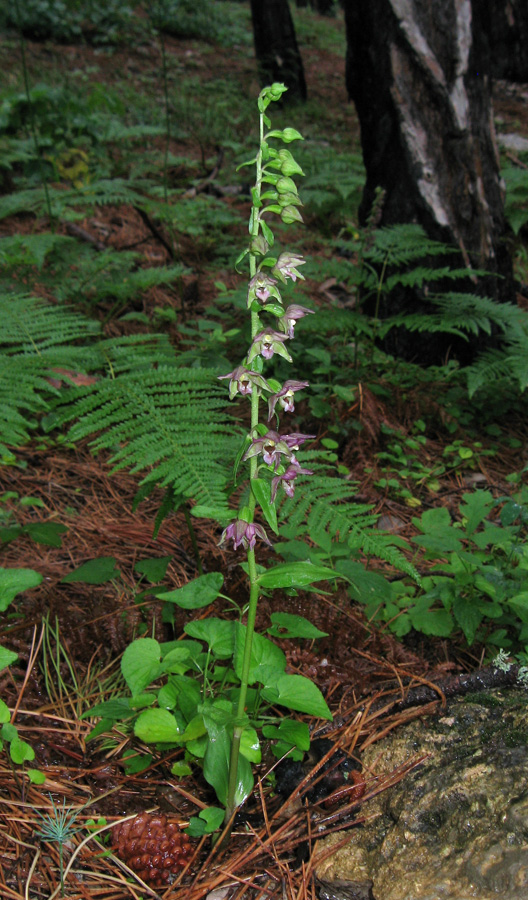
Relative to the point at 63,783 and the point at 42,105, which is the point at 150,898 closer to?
the point at 63,783

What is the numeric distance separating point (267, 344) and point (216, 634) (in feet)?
2.80

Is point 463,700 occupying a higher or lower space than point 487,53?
lower

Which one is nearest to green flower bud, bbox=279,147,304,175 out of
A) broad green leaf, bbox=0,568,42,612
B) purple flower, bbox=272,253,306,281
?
purple flower, bbox=272,253,306,281

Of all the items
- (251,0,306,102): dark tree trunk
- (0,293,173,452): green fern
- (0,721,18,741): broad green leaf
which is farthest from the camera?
(251,0,306,102): dark tree trunk

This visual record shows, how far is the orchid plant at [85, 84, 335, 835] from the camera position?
1.56 meters

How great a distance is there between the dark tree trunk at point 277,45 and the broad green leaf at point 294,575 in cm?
1151

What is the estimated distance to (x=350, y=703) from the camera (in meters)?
2.12

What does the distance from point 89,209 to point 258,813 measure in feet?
17.5

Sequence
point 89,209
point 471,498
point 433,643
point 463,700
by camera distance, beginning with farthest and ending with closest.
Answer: point 89,209, point 471,498, point 433,643, point 463,700

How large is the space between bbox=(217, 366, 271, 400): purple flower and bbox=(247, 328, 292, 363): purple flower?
0.03 m

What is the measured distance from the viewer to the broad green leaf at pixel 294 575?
1554 mm

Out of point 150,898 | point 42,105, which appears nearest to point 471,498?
point 150,898

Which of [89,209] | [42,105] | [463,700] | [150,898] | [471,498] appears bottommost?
[150,898]

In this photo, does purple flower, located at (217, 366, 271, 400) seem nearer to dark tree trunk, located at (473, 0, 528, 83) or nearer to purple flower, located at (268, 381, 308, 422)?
purple flower, located at (268, 381, 308, 422)
